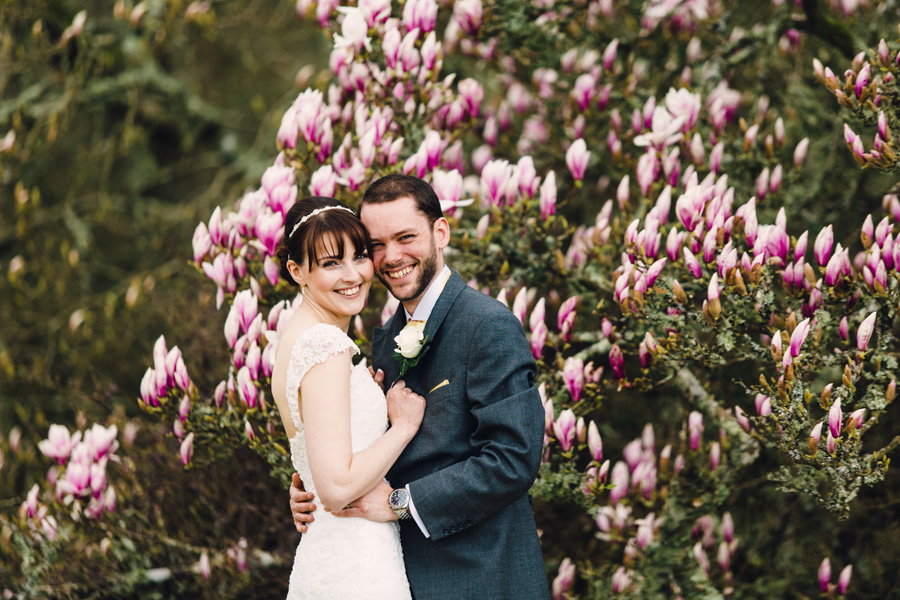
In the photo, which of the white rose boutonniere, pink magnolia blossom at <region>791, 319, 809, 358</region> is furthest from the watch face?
pink magnolia blossom at <region>791, 319, 809, 358</region>

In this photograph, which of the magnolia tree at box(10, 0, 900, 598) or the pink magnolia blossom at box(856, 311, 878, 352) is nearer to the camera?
the pink magnolia blossom at box(856, 311, 878, 352)

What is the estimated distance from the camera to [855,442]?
7.97 feet

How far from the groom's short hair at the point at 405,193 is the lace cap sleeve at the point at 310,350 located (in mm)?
395

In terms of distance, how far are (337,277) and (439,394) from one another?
1.46ft

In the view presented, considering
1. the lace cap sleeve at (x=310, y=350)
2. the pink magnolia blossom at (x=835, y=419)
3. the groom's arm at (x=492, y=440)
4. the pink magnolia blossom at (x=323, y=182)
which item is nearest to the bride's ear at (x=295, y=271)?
the lace cap sleeve at (x=310, y=350)

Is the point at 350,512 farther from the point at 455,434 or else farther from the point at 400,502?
the point at 455,434

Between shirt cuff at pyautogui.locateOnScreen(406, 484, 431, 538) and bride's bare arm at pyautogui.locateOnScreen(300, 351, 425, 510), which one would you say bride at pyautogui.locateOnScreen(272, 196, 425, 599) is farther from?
shirt cuff at pyautogui.locateOnScreen(406, 484, 431, 538)

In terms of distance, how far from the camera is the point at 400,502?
2.14 metres

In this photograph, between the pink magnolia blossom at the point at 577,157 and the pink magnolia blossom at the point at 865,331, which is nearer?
the pink magnolia blossom at the point at 865,331

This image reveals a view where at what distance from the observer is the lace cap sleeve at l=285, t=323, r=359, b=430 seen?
6.82ft

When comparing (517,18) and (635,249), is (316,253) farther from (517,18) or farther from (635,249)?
(517,18)

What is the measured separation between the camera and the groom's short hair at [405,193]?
7.32ft

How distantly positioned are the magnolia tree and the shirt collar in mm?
603

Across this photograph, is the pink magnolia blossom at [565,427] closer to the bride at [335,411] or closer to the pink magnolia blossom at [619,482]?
the pink magnolia blossom at [619,482]
